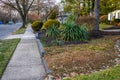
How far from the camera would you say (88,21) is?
17406 millimetres

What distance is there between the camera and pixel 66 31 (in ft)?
48.5

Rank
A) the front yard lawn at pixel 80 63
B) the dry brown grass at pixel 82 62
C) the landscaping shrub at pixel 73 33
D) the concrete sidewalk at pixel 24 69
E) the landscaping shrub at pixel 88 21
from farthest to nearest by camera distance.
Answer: the landscaping shrub at pixel 88 21, the landscaping shrub at pixel 73 33, the dry brown grass at pixel 82 62, the front yard lawn at pixel 80 63, the concrete sidewalk at pixel 24 69

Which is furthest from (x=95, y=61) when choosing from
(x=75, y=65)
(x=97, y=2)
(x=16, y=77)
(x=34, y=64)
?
(x=97, y=2)

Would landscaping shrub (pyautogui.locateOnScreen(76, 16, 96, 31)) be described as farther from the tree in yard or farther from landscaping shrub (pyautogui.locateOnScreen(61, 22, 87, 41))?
the tree in yard

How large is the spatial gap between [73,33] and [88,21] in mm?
3170

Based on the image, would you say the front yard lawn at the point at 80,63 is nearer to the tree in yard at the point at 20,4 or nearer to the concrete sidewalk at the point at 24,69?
the concrete sidewalk at the point at 24,69

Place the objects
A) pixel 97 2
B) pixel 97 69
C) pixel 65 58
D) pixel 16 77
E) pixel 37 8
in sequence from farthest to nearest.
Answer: pixel 37 8, pixel 97 2, pixel 65 58, pixel 97 69, pixel 16 77

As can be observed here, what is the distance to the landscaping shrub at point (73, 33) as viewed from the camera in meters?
14.6

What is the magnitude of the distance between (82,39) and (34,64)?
6046 millimetres

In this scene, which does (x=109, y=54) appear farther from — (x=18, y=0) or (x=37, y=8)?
(x=37, y=8)

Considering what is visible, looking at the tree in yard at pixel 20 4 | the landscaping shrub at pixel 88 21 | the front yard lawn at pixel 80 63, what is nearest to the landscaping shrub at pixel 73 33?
the landscaping shrub at pixel 88 21

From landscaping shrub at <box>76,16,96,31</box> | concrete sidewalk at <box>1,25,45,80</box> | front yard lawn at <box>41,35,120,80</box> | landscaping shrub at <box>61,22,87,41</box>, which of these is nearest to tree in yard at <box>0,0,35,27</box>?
landscaping shrub at <box>76,16,96,31</box>

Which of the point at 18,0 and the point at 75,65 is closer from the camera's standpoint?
the point at 75,65

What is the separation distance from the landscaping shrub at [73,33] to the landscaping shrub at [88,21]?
1921mm
